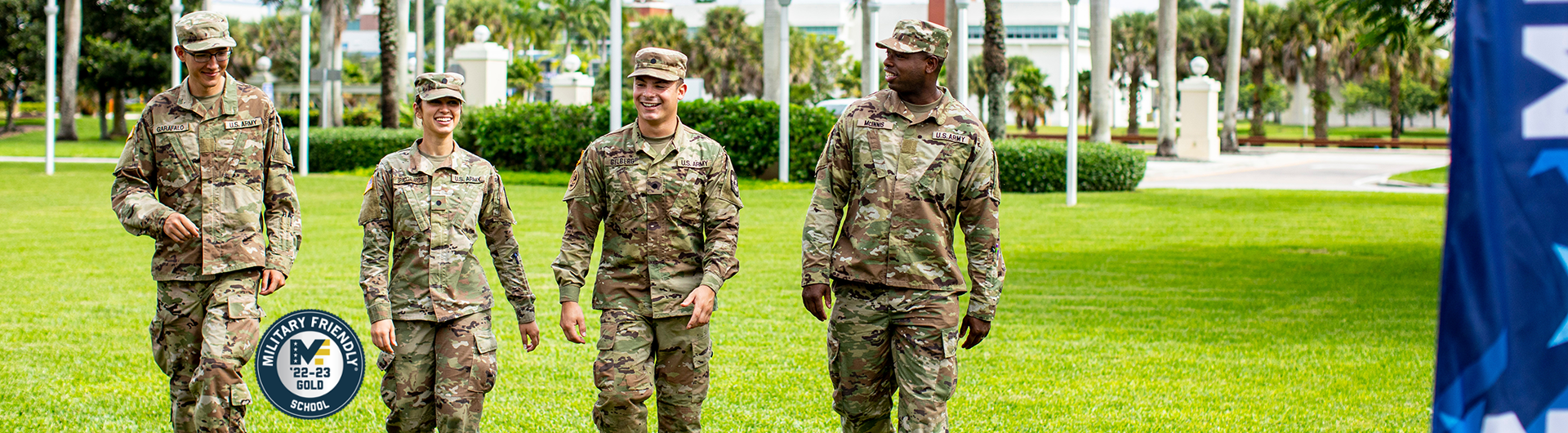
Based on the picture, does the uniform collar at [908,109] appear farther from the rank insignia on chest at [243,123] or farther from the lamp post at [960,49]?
the lamp post at [960,49]

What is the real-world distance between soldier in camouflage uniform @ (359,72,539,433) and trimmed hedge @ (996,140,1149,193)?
1891cm

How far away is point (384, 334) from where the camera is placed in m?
4.84

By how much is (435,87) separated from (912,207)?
5.97 feet

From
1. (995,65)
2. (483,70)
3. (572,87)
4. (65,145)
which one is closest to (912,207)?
(995,65)

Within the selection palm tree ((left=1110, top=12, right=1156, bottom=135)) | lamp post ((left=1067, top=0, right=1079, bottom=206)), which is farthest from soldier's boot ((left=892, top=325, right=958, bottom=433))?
palm tree ((left=1110, top=12, right=1156, bottom=135))

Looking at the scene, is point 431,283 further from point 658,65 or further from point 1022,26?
point 1022,26

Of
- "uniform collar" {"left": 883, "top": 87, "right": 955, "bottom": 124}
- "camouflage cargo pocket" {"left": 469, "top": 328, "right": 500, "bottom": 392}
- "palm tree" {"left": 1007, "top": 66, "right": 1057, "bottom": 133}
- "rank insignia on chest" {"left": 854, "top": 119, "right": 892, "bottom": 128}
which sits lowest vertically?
"camouflage cargo pocket" {"left": 469, "top": 328, "right": 500, "bottom": 392}

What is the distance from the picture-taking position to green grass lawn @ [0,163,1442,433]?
6.65m

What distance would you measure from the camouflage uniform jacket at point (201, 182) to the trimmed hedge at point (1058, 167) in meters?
18.8

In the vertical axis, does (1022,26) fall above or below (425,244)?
above

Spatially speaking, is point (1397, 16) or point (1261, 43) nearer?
point (1397, 16)

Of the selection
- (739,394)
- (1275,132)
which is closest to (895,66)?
(739,394)

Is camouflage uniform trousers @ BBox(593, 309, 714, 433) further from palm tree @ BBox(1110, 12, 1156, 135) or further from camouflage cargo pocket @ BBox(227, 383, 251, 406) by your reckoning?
palm tree @ BBox(1110, 12, 1156, 135)

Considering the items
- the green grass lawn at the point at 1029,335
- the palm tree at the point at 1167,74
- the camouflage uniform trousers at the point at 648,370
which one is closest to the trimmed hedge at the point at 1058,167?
the green grass lawn at the point at 1029,335
